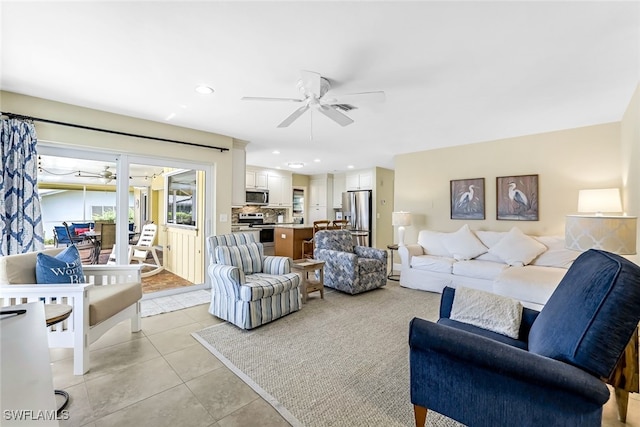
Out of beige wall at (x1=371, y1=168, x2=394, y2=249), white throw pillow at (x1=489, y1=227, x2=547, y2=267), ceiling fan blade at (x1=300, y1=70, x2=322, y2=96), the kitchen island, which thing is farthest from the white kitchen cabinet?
ceiling fan blade at (x1=300, y1=70, x2=322, y2=96)

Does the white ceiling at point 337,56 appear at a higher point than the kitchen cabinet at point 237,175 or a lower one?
higher

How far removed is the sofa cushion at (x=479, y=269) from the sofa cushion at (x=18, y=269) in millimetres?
4740

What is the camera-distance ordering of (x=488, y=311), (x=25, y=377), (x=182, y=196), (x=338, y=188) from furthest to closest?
(x=338, y=188) → (x=182, y=196) → (x=488, y=311) → (x=25, y=377)

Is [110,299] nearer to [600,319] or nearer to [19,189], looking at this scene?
[19,189]

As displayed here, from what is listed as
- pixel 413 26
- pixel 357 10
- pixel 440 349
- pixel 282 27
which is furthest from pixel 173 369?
pixel 413 26

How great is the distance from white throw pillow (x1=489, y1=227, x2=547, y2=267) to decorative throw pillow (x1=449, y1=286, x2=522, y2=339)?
7.85 ft

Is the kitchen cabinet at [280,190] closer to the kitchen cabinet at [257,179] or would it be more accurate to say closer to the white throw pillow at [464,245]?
the kitchen cabinet at [257,179]

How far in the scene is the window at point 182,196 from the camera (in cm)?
448

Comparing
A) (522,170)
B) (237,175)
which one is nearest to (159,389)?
(237,175)

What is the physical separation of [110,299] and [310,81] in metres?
2.48

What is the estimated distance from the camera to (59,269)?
2287 mm

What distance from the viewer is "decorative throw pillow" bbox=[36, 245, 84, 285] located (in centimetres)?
225

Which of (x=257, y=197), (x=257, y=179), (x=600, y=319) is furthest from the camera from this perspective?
(x=257, y=179)

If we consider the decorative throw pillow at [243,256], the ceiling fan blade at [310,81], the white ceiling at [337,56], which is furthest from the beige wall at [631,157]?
the decorative throw pillow at [243,256]
